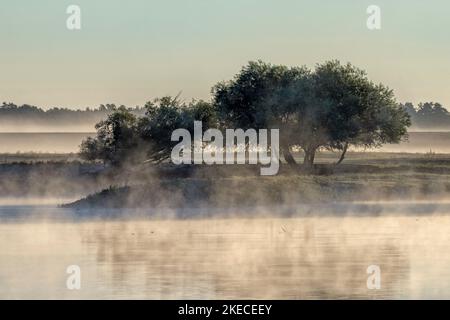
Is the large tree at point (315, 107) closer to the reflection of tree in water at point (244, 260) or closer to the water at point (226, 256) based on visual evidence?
the water at point (226, 256)

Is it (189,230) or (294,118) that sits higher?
(294,118)

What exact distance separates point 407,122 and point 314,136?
5426mm

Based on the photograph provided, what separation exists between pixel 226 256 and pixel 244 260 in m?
1.01

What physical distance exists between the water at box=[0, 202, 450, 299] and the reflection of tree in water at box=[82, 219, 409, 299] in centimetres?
2

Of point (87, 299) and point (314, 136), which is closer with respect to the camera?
point (87, 299)

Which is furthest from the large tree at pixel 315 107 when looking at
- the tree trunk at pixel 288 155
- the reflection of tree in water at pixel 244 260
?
the reflection of tree in water at pixel 244 260

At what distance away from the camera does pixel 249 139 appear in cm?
7069

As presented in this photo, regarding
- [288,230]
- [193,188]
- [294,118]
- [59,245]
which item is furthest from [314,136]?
[59,245]

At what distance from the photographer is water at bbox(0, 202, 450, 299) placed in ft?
84.3

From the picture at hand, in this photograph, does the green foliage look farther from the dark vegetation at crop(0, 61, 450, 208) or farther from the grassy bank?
the grassy bank

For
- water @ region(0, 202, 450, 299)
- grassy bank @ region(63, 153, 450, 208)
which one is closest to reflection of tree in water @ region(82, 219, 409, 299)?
water @ region(0, 202, 450, 299)

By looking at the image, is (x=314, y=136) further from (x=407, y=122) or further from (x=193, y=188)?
(x=193, y=188)
